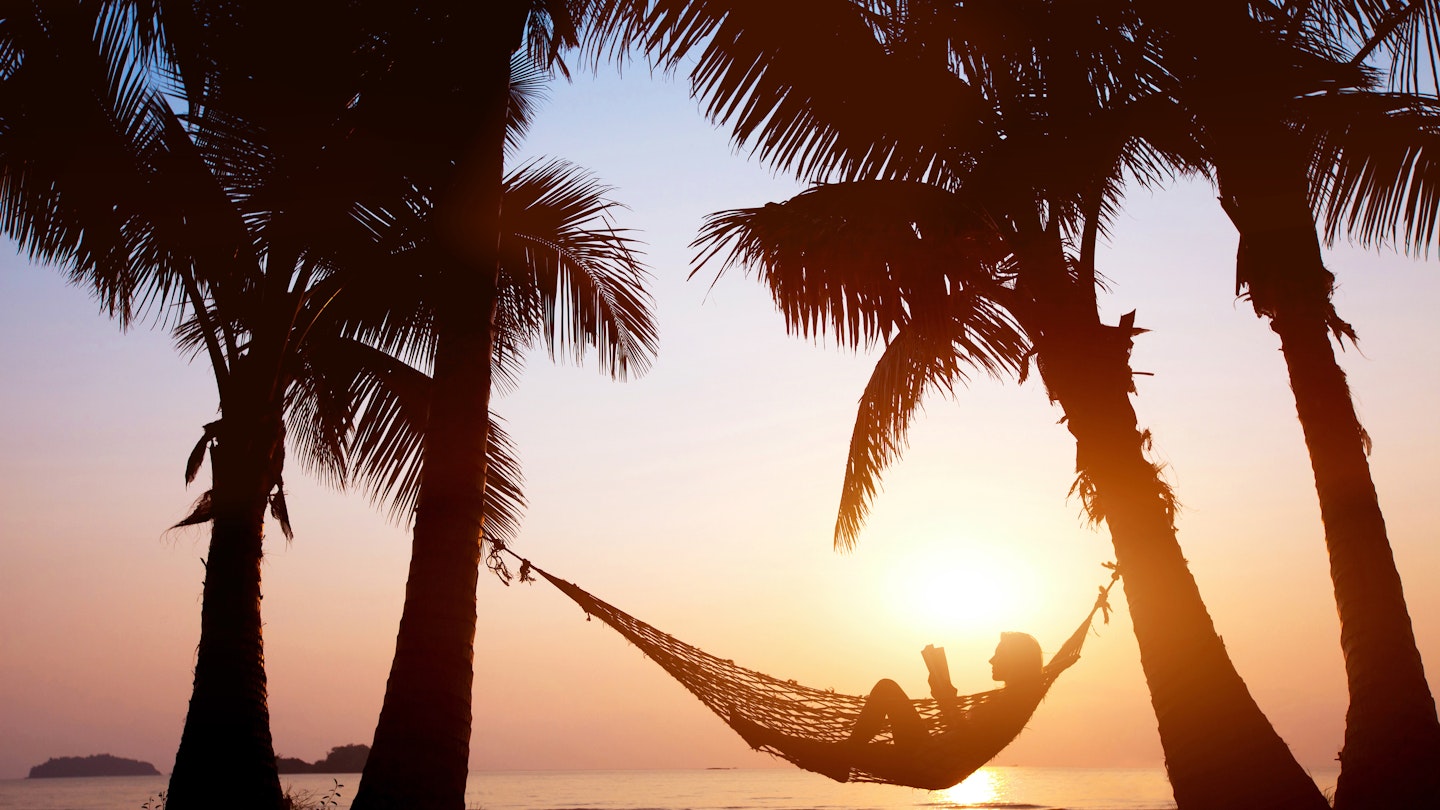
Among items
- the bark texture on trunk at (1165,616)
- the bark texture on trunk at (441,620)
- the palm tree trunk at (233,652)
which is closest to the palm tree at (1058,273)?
the bark texture on trunk at (1165,616)

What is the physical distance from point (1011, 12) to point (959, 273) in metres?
1.43

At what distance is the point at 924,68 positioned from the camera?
234 inches

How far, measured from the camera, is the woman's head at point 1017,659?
18.9 feet

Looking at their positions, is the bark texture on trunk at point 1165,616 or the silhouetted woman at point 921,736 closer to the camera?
the bark texture on trunk at point 1165,616

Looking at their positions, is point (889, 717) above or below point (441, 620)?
below

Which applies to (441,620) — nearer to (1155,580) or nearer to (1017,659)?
(1017,659)

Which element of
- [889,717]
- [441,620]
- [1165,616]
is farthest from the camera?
[889,717]

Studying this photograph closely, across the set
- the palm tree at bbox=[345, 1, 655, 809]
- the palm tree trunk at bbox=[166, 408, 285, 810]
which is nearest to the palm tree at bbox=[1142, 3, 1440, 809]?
the palm tree at bbox=[345, 1, 655, 809]

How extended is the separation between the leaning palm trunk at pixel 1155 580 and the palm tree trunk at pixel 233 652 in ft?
14.4

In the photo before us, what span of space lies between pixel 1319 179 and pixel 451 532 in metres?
5.26

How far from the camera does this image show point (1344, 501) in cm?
518

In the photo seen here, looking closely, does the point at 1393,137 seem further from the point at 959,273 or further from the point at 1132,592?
the point at 1132,592

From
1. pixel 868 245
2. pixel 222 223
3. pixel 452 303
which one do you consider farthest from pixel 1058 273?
pixel 222 223

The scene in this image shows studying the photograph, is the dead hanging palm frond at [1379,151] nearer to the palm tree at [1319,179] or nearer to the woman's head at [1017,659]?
the palm tree at [1319,179]
